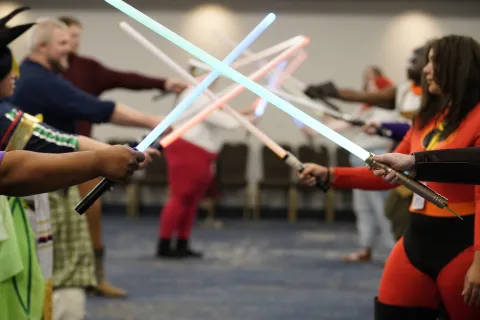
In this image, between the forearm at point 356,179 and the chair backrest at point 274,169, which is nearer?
the forearm at point 356,179

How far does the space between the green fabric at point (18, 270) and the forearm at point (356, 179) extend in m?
1.04

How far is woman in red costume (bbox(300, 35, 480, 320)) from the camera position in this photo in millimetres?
2188

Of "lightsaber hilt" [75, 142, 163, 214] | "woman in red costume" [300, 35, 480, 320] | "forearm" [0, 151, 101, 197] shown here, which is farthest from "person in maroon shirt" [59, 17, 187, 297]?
"forearm" [0, 151, 101, 197]

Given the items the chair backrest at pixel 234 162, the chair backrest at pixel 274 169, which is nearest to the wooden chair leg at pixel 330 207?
the chair backrest at pixel 274 169

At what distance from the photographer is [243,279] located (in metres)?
5.27

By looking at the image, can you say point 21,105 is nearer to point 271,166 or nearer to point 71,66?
point 71,66

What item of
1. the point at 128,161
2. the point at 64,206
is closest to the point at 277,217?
the point at 64,206

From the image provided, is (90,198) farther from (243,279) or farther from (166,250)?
(166,250)

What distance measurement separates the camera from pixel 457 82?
2.27 metres

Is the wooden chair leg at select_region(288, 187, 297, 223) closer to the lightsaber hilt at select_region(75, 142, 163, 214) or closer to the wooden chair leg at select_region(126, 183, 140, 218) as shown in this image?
the wooden chair leg at select_region(126, 183, 140, 218)

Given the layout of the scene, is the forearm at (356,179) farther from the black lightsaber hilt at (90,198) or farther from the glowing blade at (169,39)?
the black lightsaber hilt at (90,198)

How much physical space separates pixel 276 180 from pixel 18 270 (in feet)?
24.4

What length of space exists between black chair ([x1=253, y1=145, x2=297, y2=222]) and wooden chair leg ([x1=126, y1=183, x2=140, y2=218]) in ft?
5.17

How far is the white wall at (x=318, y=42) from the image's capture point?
411 inches
